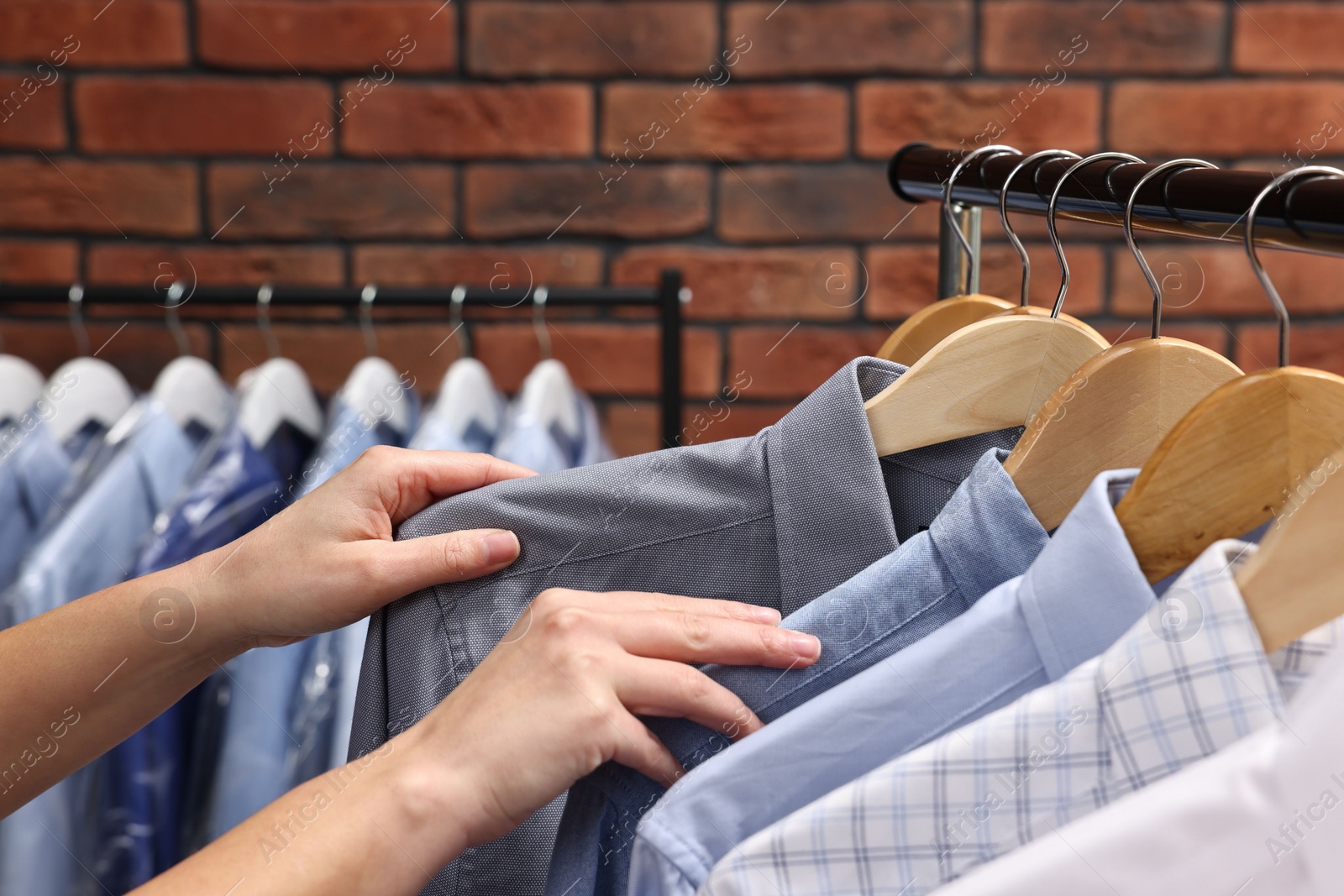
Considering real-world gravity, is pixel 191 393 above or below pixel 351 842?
above

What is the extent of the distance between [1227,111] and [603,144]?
0.71 metres

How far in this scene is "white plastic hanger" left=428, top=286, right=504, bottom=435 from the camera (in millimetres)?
840

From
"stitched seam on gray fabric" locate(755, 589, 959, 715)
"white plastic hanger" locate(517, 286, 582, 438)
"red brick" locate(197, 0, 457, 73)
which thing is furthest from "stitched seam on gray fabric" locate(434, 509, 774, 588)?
"red brick" locate(197, 0, 457, 73)

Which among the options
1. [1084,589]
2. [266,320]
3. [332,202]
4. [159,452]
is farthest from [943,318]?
[332,202]

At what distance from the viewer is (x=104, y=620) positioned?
0.54m

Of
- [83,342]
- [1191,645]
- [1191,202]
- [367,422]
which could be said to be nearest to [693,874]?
[1191,645]

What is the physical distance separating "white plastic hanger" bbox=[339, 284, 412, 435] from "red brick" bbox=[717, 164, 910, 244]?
0.44 m

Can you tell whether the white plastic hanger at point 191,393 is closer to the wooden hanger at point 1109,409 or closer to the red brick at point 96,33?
the red brick at point 96,33

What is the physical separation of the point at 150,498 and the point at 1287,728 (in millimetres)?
775

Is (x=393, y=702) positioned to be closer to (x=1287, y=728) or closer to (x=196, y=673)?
(x=196, y=673)

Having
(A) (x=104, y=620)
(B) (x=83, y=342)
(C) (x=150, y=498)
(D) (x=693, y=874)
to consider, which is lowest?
(D) (x=693, y=874)

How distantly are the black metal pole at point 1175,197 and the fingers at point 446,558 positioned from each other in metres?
0.31

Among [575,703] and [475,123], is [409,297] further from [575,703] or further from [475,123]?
[575,703]

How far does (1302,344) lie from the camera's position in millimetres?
1202
